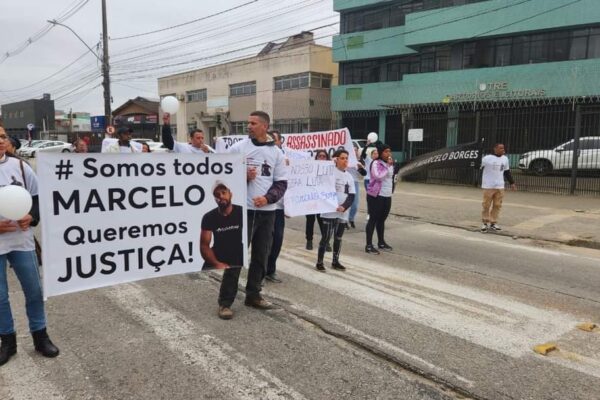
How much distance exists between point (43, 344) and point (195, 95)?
47.6 meters

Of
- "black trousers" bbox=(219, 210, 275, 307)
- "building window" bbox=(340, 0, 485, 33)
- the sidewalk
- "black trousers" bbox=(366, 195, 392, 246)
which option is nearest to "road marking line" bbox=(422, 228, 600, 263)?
the sidewalk

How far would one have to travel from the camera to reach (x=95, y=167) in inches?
158

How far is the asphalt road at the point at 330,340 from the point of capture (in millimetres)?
3541

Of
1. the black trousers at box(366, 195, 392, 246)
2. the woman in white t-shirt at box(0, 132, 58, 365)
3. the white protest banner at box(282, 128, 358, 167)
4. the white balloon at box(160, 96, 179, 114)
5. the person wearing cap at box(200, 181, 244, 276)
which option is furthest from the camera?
the white protest banner at box(282, 128, 358, 167)

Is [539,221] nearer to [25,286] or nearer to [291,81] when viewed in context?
[25,286]

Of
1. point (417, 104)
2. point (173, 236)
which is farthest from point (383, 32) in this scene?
point (173, 236)

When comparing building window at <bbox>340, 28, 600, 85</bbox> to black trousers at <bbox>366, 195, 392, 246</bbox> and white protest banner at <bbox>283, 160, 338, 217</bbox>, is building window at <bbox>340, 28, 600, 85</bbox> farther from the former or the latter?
white protest banner at <bbox>283, 160, 338, 217</bbox>

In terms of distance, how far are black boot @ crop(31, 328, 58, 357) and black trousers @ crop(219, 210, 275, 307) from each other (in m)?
1.53

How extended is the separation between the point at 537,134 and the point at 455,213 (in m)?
7.41

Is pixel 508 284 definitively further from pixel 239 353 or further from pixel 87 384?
pixel 87 384

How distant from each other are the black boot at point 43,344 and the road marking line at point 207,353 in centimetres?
83

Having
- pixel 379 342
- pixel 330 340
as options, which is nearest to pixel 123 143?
pixel 330 340

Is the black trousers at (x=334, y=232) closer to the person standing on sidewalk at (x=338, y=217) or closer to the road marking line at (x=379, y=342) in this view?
the person standing on sidewalk at (x=338, y=217)

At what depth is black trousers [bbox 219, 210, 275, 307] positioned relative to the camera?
4918 mm
